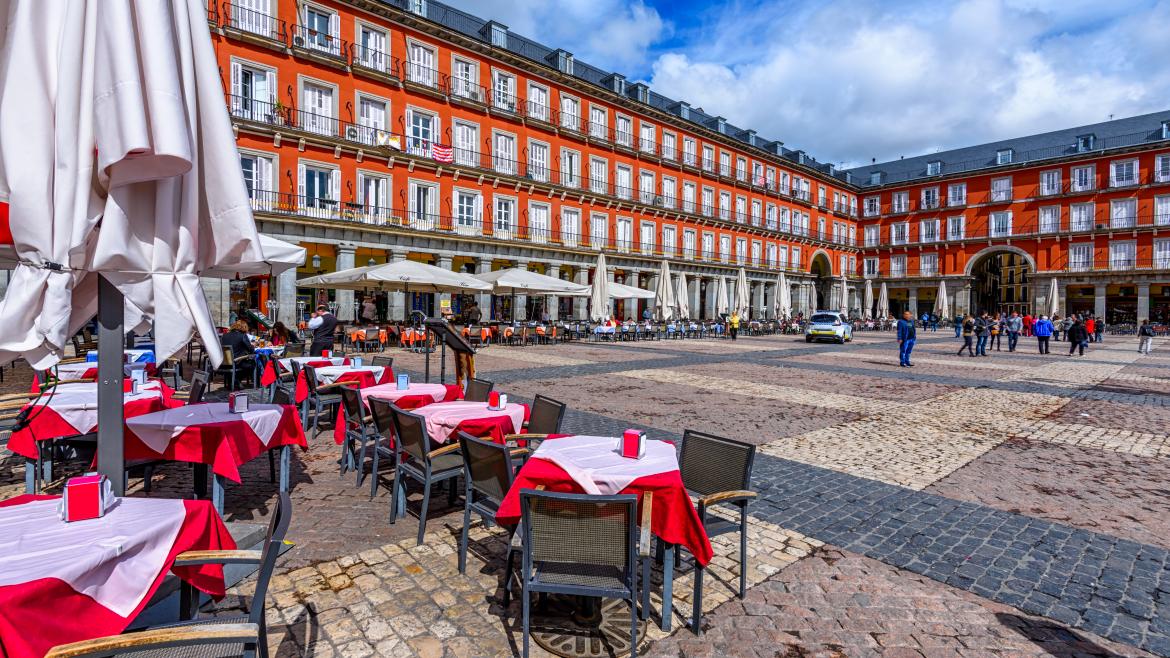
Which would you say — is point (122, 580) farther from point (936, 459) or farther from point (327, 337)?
point (327, 337)

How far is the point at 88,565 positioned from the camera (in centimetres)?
192

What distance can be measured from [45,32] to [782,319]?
34215mm

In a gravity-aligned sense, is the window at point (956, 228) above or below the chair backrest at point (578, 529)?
above

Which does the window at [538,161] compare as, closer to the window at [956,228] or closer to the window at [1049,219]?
the window at [956,228]

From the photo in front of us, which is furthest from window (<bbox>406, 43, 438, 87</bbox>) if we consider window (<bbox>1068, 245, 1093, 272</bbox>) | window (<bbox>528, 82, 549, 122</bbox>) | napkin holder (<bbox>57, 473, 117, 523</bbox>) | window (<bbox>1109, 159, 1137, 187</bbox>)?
window (<bbox>1109, 159, 1137, 187</bbox>)

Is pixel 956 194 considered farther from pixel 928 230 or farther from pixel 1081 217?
pixel 1081 217

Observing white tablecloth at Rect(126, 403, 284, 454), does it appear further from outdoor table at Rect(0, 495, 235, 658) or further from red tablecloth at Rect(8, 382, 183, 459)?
outdoor table at Rect(0, 495, 235, 658)

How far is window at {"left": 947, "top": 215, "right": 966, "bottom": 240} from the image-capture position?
45.8m

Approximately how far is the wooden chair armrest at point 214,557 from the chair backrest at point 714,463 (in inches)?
95.3

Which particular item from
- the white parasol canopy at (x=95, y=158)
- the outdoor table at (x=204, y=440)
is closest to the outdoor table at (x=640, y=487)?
the white parasol canopy at (x=95, y=158)

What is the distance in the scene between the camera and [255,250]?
258 centimetres

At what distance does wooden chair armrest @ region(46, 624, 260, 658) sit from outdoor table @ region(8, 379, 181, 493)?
346 cm

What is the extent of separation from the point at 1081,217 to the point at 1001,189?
5.53 m

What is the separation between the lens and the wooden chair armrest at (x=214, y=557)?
7.27 ft
